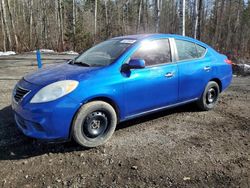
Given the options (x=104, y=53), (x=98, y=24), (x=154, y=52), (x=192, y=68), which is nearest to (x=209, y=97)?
(x=192, y=68)

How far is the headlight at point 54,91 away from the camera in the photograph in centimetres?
324

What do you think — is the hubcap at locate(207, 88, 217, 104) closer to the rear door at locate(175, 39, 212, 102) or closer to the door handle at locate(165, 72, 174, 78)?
the rear door at locate(175, 39, 212, 102)

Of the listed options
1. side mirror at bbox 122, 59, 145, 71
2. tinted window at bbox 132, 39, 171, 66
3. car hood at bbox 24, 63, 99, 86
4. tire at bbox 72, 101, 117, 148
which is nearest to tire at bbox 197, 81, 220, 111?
tinted window at bbox 132, 39, 171, 66

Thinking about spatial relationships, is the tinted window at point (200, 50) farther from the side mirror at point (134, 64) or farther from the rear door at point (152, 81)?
the side mirror at point (134, 64)

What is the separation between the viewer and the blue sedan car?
3.28 meters

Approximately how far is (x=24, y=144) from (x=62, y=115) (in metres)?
0.97

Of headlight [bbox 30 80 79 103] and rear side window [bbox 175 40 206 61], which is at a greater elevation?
rear side window [bbox 175 40 206 61]

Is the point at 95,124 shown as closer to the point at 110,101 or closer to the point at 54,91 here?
the point at 110,101

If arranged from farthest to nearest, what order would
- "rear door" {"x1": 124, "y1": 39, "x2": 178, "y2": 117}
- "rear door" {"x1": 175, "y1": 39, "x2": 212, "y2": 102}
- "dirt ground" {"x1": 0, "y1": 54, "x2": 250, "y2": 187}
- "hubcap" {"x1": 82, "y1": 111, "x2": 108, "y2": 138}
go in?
"rear door" {"x1": 175, "y1": 39, "x2": 212, "y2": 102} < "rear door" {"x1": 124, "y1": 39, "x2": 178, "y2": 117} < "hubcap" {"x1": 82, "y1": 111, "x2": 108, "y2": 138} < "dirt ground" {"x1": 0, "y1": 54, "x2": 250, "y2": 187}

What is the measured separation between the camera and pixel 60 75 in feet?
A: 11.9

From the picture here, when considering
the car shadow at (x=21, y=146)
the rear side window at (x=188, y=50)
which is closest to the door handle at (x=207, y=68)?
the rear side window at (x=188, y=50)

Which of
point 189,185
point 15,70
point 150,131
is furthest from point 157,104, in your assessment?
point 15,70

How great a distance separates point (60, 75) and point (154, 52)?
1.67 metres

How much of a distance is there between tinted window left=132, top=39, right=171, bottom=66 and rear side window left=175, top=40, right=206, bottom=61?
295 mm
